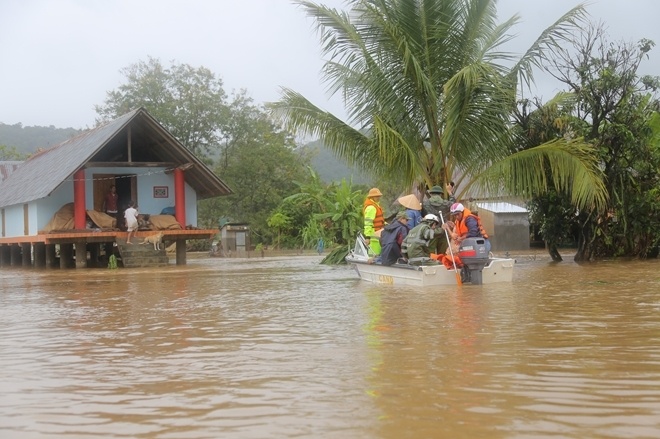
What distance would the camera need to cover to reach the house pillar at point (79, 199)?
23.1m

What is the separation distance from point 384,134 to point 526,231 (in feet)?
49.3

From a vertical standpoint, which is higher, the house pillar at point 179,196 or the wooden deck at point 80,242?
the house pillar at point 179,196

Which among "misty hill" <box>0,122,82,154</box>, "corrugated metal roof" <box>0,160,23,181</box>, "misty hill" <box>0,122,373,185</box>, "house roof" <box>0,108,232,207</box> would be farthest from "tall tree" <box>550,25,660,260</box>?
"misty hill" <box>0,122,82,154</box>

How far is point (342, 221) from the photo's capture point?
27.1 m

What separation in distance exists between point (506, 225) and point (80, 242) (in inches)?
579

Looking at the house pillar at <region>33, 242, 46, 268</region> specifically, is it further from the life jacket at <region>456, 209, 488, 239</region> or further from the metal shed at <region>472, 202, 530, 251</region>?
the life jacket at <region>456, 209, 488, 239</region>

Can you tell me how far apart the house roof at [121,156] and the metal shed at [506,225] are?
964cm

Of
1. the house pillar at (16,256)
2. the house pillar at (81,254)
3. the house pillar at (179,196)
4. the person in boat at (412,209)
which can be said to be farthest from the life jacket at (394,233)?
the house pillar at (16,256)

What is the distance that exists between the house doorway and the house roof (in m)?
0.57

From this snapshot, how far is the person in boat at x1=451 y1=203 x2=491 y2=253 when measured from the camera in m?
12.3

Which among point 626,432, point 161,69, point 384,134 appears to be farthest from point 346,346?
point 161,69

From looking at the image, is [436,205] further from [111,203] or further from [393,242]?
[111,203]

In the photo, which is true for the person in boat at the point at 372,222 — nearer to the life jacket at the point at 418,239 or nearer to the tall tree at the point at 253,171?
the life jacket at the point at 418,239

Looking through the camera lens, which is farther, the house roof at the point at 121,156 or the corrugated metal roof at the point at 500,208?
the corrugated metal roof at the point at 500,208
